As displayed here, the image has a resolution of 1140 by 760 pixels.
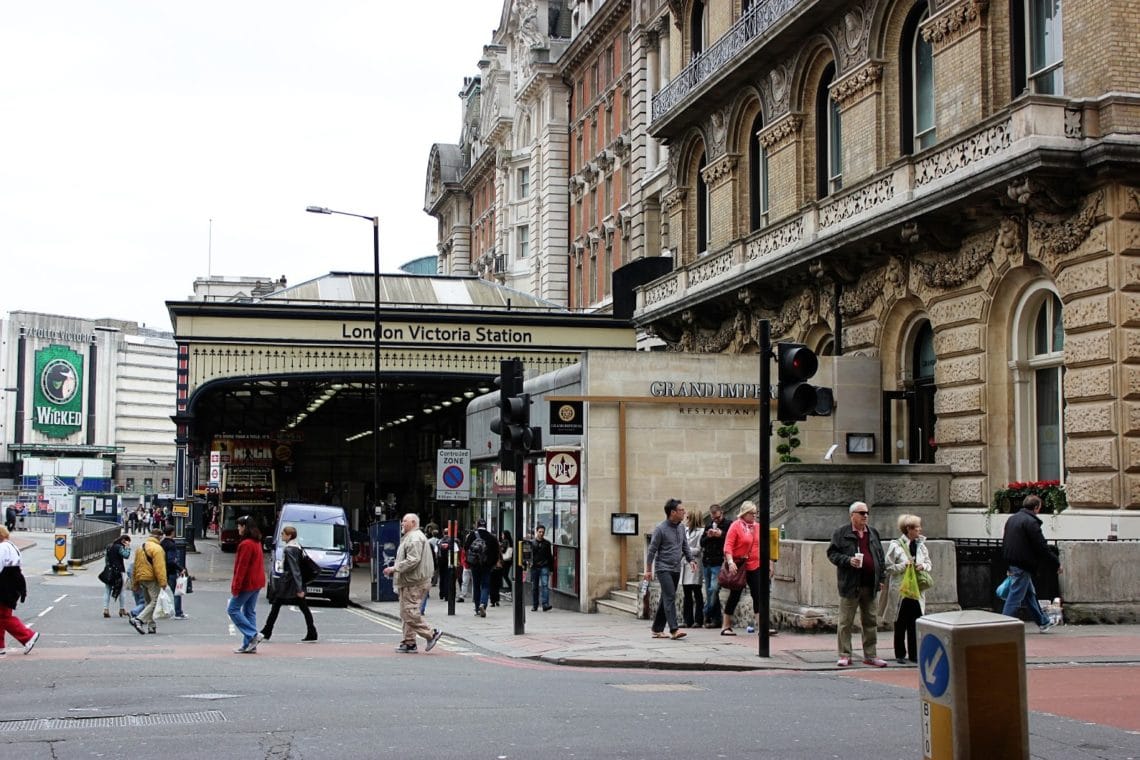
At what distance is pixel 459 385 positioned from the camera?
45562 millimetres

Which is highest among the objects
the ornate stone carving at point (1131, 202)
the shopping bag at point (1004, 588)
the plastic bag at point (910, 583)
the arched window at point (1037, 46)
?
the arched window at point (1037, 46)

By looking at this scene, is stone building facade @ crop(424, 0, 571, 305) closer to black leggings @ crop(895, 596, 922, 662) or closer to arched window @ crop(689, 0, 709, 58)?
arched window @ crop(689, 0, 709, 58)

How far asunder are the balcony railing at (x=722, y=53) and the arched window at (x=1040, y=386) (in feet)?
32.2

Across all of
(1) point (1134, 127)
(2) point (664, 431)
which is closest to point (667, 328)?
(2) point (664, 431)

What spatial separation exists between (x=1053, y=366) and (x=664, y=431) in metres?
6.88

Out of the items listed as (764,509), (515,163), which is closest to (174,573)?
(764,509)

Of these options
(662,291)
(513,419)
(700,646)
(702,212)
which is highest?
(702,212)

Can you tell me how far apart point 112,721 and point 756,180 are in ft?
83.7

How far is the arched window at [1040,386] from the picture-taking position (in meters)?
22.4

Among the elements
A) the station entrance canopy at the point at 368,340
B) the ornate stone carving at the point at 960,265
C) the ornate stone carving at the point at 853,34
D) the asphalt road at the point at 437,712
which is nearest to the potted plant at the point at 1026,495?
the ornate stone carving at the point at 960,265

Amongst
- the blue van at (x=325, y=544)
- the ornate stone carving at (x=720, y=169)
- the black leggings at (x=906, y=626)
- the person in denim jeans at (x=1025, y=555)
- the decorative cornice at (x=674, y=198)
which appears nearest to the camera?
the black leggings at (x=906, y=626)

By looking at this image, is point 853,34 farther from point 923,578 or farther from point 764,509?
point 923,578

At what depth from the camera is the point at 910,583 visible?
15.5m

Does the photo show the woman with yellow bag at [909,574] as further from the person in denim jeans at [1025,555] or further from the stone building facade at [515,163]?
the stone building facade at [515,163]
